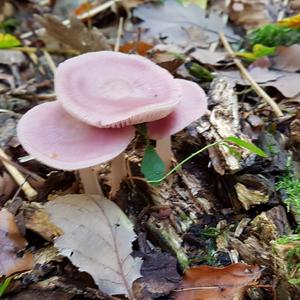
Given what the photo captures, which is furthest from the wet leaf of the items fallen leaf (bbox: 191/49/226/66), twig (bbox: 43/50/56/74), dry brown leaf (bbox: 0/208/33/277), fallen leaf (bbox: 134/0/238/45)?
dry brown leaf (bbox: 0/208/33/277)

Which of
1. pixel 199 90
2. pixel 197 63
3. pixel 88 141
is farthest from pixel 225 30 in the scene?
pixel 88 141

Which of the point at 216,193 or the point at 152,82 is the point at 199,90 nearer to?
the point at 152,82

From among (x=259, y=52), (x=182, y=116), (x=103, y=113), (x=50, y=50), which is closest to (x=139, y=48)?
(x=50, y=50)

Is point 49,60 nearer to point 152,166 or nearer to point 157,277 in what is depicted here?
point 152,166

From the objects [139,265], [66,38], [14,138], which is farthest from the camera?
[66,38]

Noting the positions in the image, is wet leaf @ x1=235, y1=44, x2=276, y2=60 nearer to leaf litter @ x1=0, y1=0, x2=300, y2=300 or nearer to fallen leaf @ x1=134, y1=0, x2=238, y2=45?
leaf litter @ x1=0, y1=0, x2=300, y2=300

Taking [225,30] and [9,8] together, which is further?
[9,8]

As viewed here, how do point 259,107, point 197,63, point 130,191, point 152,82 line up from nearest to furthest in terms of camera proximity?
point 152,82
point 130,191
point 259,107
point 197,63
